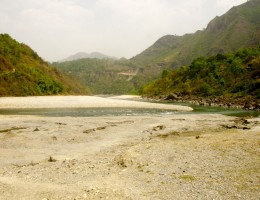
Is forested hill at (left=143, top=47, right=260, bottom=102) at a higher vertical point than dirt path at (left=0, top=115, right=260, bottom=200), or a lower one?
higher

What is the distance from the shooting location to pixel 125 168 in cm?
1548

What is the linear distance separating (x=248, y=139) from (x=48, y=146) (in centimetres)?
1587

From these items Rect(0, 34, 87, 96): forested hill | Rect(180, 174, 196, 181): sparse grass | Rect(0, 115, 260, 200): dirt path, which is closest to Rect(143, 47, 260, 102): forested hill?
Rect(0, 34, 87, 96): forested hill

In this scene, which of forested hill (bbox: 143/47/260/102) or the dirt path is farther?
forested hill (bbox: 143/47/260/102)

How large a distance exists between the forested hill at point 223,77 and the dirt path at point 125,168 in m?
60.2

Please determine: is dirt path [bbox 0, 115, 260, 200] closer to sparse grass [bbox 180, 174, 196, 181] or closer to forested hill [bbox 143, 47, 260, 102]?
sparse grass [bbox 180, 174, 196, 181]

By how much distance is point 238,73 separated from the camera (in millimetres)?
100438

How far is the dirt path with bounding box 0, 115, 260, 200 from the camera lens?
1197 centimetres

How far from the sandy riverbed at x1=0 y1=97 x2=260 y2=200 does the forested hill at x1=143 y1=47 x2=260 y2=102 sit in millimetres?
60230

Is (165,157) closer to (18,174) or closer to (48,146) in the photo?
(18,174)

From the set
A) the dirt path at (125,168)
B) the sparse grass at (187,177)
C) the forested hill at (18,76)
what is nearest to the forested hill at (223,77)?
the forested hill at (18,76)

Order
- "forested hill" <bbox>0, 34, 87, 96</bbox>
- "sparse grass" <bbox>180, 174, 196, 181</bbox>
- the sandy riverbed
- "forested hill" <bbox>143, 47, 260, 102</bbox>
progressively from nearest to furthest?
1. the sandy riverbed
2. "sparse grass" <bbox>180, 174, 196, 181</bbox>
3. "forested hill" <bbox>143, 47, 260, 102</bbox>
4. "forested hill" <bbox>0, 34, 87, 96</bbox>

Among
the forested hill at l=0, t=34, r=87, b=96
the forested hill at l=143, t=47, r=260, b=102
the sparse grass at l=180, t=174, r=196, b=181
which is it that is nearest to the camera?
A: the sparse grass at l=180, t=174, r=196, b=181

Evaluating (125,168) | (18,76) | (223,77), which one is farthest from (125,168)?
(223,77)
